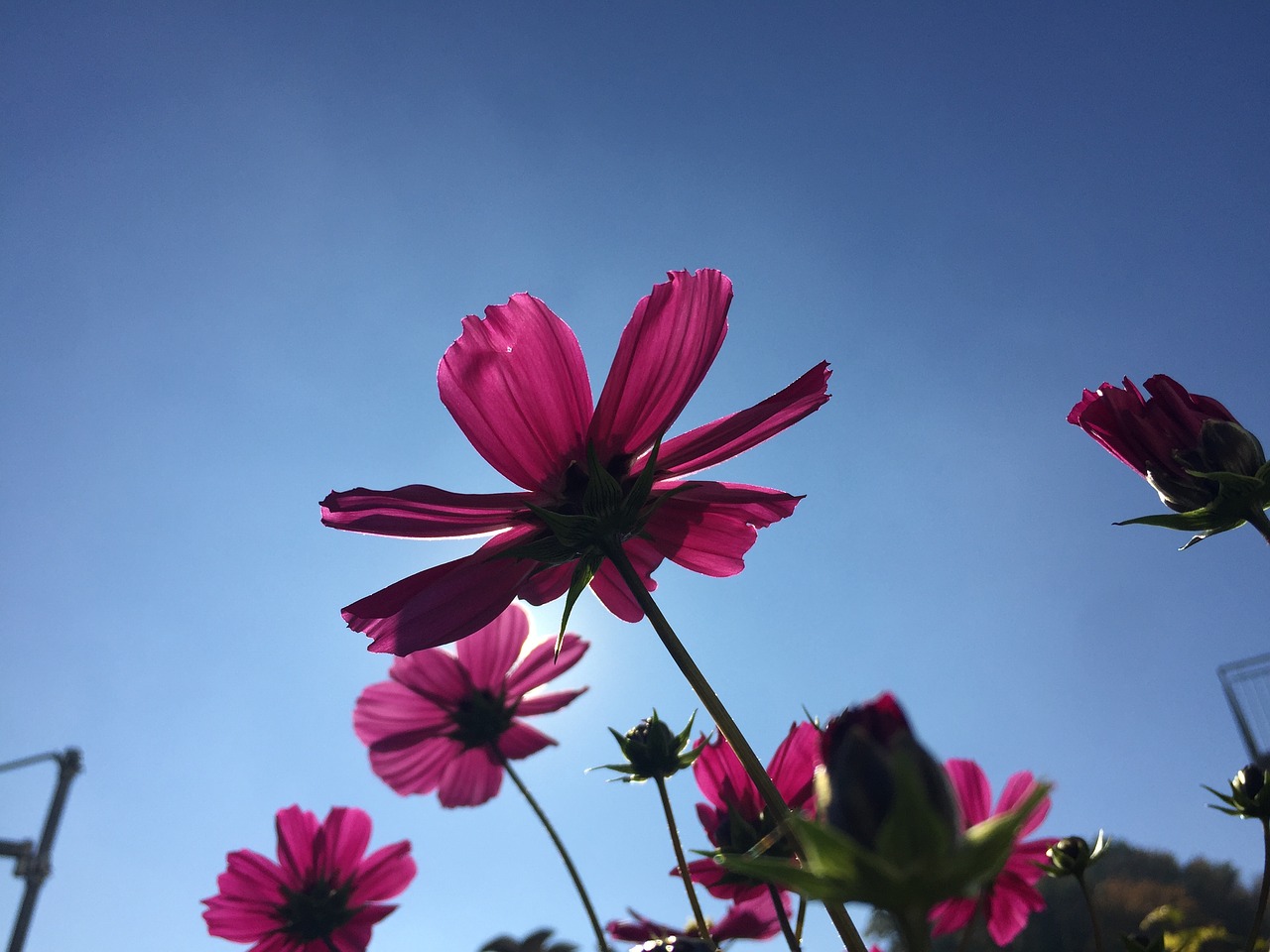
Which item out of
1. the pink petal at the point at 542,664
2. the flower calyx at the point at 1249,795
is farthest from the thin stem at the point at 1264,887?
the pink petal at the point at 542,664

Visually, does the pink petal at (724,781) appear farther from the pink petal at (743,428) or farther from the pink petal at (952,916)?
the pink petal at (743,428)

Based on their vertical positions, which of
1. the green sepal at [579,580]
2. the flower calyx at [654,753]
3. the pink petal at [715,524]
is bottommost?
the flower calyx at [654,753]

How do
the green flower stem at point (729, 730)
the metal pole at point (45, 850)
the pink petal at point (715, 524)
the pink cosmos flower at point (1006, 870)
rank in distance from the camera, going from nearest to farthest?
the green flower stem at point (729, 730)
the pink petal at point (715, 524)
the pink cosmos flower at point (1006, 870)
the metal pole at point (45, 850)

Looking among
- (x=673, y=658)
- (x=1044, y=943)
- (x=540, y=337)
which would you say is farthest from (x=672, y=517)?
(x=1044, y=943)

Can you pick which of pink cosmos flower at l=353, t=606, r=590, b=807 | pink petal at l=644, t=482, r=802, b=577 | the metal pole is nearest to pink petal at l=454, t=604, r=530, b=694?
pink cosmos flower at l=353, t=606, r=590, b=807

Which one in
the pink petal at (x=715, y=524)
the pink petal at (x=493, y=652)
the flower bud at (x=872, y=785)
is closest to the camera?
the flower bud at (x=872, y=785)

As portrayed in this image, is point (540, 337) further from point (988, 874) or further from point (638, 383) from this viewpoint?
point (988, 874)

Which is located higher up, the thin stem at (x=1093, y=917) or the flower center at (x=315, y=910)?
the flower center at (x=315, y=910)
